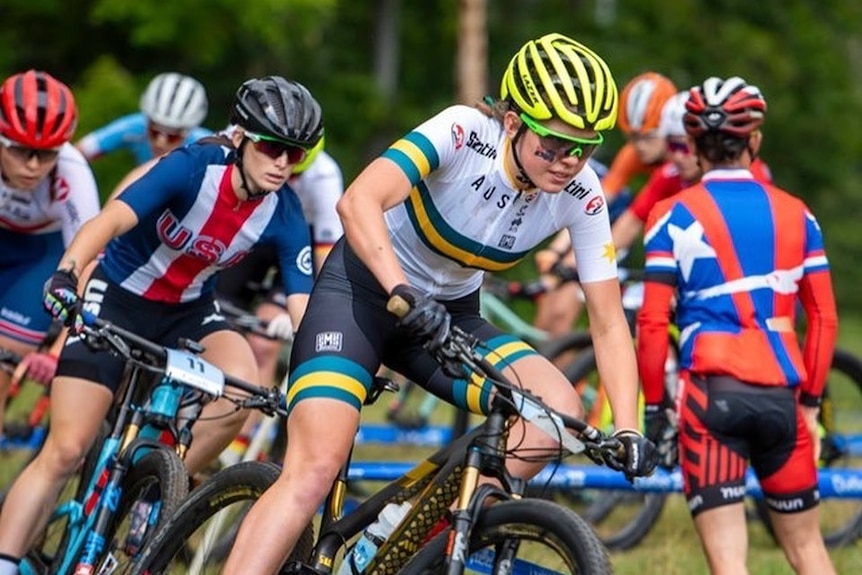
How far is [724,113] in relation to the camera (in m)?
6.46

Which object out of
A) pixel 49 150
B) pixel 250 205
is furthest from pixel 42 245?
pixel 250 205

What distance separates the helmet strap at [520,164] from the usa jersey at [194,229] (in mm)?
1370

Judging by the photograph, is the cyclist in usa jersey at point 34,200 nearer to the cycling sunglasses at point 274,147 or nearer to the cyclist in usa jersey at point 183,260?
the cyclist in usa jersey at point 183,260

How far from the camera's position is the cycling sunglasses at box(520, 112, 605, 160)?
5.38 m

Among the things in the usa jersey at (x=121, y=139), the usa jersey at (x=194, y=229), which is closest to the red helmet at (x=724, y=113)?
the usa jersey at (x=194, y=229)

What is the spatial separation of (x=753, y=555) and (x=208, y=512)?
3.51 meters

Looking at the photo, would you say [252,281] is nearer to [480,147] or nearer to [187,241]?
[187,241]

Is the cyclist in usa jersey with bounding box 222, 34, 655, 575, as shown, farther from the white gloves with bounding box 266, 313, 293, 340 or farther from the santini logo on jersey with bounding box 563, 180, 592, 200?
the white gloves with bounding box 266, 313, 293, 340

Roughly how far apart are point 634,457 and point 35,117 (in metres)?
3.45

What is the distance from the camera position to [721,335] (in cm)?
625

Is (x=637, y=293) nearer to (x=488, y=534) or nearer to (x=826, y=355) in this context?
(x=826, y=355)

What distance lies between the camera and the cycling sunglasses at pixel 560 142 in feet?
17.7

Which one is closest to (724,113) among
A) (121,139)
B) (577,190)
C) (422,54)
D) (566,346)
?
(577,190)

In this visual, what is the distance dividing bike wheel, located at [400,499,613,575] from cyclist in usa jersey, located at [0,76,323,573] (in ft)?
5.70
